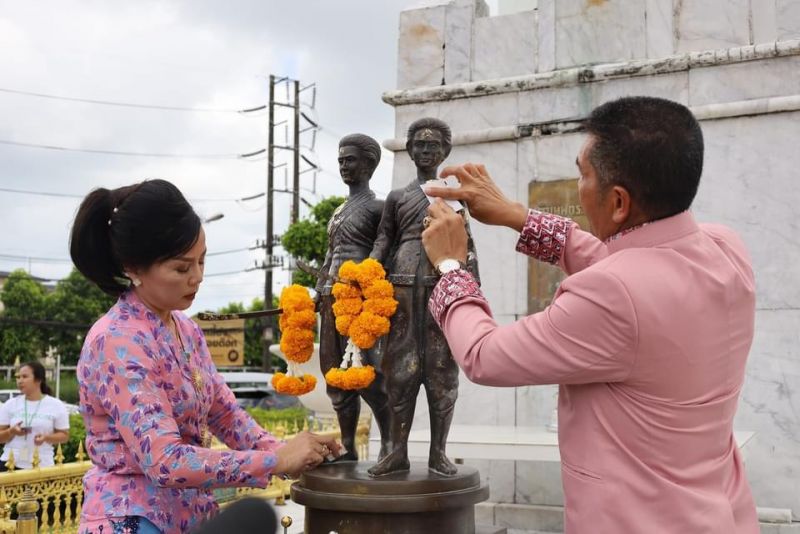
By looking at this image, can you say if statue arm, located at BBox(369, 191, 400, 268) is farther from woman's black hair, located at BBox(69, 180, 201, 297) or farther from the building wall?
the building wall

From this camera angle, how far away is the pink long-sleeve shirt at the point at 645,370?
1.90m

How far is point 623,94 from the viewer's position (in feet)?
22.1

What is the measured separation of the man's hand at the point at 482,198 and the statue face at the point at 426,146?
1.08m

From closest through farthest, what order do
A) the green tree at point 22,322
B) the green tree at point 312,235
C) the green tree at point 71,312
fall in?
the green tree at point 312,235, the green tree at point 22,322, the green tree at point 71,312

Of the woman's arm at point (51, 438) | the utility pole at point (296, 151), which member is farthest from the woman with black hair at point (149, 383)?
the utility pole at point (296, 151)

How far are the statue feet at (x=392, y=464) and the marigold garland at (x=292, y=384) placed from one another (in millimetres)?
432

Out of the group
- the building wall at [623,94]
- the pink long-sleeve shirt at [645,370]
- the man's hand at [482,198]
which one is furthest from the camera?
the building wall at [623,94]

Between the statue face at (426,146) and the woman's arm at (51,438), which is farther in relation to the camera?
the woman's arm at (51,438)

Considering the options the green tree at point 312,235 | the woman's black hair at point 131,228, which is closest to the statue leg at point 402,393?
the woman's black hair at point 131,228

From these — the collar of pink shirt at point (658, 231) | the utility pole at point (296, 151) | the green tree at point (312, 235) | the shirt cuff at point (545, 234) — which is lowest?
the collar of pink shirt at point (658, 231)

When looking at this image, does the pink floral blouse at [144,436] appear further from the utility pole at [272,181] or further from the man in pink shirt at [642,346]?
the utility pole at [272,181]

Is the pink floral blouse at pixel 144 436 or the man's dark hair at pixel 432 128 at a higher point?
the man's dark hair at pixel 432 128

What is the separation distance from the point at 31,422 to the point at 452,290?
5.85 meters

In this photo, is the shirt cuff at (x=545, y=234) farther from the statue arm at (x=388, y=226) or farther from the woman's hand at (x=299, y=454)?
the statue arm at (x=388, y=226)
